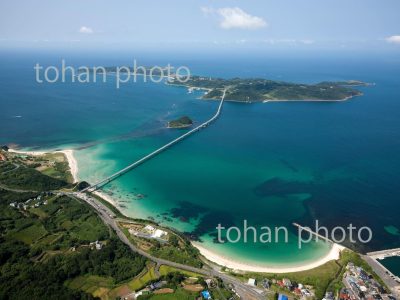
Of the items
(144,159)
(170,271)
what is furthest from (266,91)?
(170,271)

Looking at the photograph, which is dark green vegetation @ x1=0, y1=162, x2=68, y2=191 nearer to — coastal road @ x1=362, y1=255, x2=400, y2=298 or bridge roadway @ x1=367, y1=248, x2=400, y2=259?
coastal road @ x1=362, y1=255, x2=400, y2=298

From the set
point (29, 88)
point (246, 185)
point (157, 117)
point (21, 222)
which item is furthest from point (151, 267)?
point (29, 88)

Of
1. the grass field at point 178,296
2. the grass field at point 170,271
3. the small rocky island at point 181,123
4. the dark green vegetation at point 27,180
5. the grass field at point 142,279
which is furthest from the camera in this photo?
the small rocky island at point 181,123

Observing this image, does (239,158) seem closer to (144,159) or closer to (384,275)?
(144,159)

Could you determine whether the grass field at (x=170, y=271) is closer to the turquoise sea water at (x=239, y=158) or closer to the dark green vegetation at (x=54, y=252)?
the dark green vegetation at (x=54, y=252)

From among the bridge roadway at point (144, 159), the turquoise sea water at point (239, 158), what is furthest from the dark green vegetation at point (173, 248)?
the bridge roadway at point (144, 159)

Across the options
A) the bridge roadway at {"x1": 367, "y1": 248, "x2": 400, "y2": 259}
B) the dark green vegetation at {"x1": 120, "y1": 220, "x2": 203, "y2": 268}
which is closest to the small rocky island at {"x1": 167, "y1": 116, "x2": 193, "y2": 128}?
the dark green vegetation at {"x1": 120, "y1": 220, "x2": 203, "y2": 268}

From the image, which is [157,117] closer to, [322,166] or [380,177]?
[322,166]

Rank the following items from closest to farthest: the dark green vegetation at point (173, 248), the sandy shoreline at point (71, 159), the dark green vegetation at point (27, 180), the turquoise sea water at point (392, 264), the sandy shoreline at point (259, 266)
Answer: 1. the dark green vegetation at point (173, 248)
2. the turquoise sea water at point (392, 264)
3. the sandy shoreline at point (259, 266)
4. the dark green vegetation at point (27, 180)
5. the sandy shoreline at point (71, 159)
